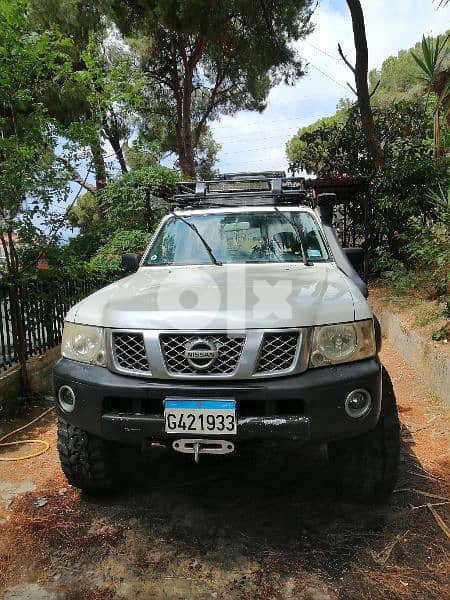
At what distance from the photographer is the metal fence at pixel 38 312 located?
484 centimetres

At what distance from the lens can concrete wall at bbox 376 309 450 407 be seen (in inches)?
187

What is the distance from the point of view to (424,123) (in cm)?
1173

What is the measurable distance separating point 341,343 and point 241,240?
1.48 m

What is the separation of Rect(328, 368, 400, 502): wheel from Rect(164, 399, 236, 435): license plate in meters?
0.74

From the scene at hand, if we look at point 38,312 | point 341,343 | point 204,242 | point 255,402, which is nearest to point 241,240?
point 204,242

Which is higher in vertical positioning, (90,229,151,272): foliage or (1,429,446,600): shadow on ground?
(90,229,151,272): foliage

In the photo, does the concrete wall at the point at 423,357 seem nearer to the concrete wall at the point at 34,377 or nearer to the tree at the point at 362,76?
the concrete wall at the point at 34,377

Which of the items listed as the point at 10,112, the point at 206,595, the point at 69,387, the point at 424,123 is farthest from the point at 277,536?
the point at 424,123

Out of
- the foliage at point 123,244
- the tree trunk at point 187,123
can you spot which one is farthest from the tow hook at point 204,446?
the tree trunk at point 187,123

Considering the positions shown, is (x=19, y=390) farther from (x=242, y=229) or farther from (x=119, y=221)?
(x=119, y=221)

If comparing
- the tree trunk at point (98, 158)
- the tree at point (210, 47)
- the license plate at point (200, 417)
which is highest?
the tree at point (210, 47)

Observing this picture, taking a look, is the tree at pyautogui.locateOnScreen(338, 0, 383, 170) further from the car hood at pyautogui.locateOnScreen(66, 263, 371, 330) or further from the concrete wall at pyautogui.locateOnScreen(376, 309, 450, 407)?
the car hood at pyautogui.locateOnScreen(66, 263, 371, 330)

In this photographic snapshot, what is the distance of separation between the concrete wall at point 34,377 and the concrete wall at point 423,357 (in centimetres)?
393

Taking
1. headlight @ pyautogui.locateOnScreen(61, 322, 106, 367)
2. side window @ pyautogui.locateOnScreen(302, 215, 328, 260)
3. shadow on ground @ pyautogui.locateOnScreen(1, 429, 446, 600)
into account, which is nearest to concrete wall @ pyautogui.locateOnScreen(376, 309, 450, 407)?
shadow on ground @ pyautogui.locateOnScreen(1, 429, 446, 600)
